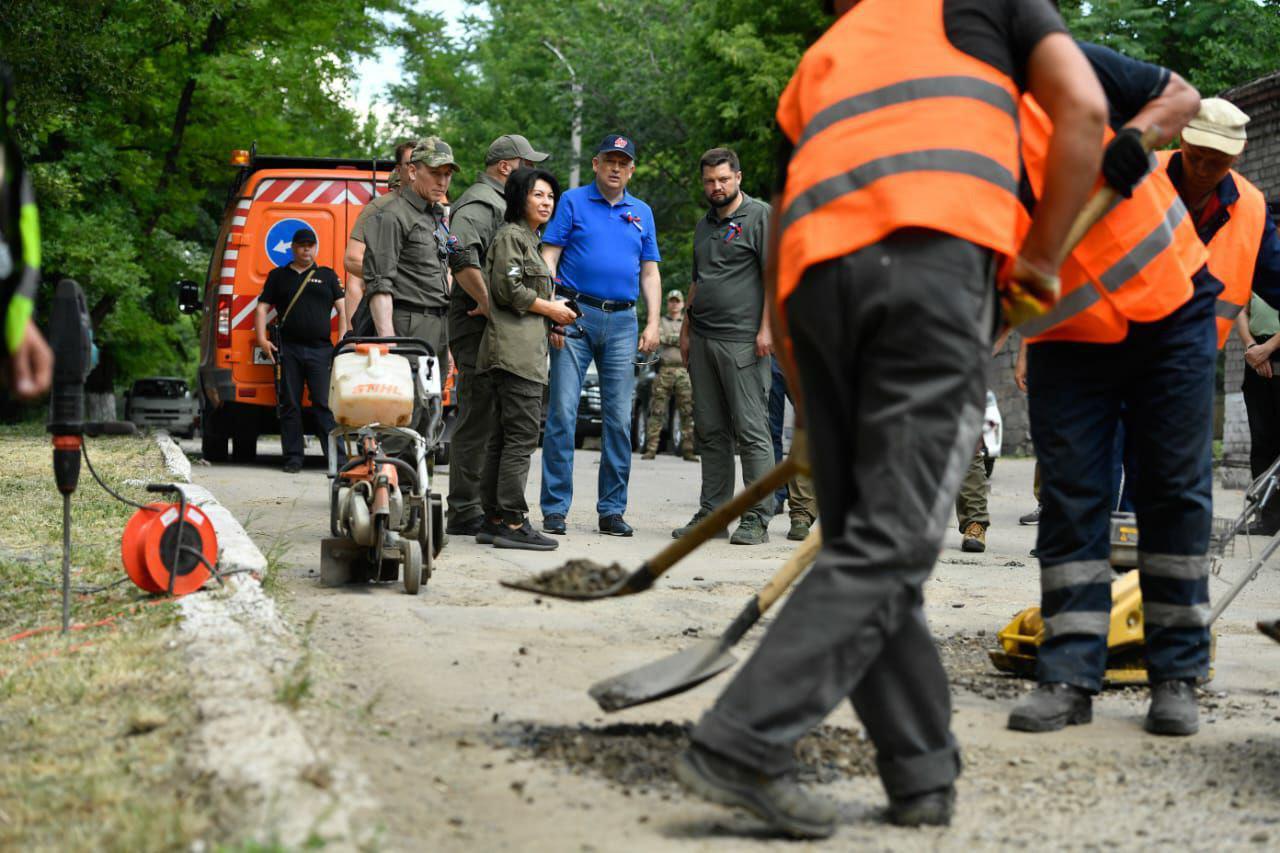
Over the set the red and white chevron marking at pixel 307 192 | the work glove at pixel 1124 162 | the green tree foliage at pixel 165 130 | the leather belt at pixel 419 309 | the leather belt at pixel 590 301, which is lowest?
the leather belt at pixel 419 309

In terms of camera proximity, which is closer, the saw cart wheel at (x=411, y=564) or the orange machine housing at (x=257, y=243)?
the saw cart wheel at (x=411, y=564)

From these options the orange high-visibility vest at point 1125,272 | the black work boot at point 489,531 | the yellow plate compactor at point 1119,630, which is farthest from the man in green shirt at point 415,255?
the orange high-visibility vest at point 1125,272

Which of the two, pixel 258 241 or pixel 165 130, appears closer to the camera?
pixel 258 241

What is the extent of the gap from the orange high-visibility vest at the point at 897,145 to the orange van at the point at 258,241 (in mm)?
11762

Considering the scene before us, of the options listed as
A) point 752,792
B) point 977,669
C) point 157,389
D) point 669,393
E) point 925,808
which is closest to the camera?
point 752,792

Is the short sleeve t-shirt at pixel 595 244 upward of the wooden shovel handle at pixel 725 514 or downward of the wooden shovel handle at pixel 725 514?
upward

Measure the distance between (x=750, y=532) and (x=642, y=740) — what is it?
5384 mm

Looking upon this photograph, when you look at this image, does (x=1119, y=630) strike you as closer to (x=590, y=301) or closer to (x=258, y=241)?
(x=590, y=301)

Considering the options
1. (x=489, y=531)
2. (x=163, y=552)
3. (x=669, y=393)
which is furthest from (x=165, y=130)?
(x=163, y=552)

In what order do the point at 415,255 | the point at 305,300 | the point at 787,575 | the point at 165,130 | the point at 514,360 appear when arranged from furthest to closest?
the point at 165,130 < the point at 305,300 < the point at 415,255 < the point at 514,360 < the point at 787,575

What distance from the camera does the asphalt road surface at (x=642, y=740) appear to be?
3459 mm

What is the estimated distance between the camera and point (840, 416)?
3.54 meters

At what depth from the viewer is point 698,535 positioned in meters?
3.96

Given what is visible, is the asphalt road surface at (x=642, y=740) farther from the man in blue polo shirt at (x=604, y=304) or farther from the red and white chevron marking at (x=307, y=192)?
the red and white chevron marking at (x=307, y=192)
